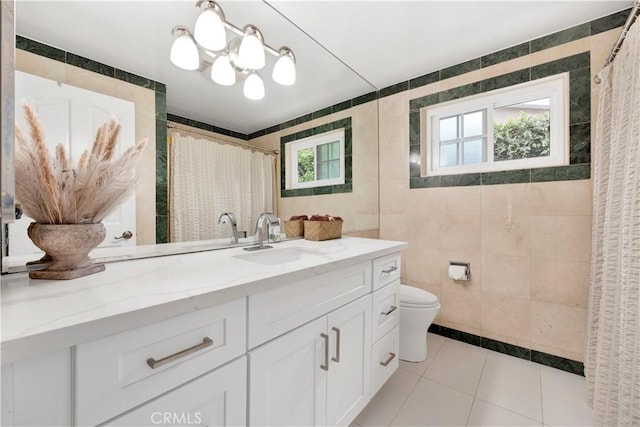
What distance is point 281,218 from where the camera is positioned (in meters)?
1.67

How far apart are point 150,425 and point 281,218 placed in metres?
1.18

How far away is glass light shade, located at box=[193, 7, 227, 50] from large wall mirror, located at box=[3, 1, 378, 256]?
4cm

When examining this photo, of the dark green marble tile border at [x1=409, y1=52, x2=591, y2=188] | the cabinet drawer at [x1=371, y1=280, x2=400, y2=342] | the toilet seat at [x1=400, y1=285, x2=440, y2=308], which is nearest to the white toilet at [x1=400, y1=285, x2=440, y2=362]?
the toilet seat at [x1=400, y1=285, x2=440, y2=308]

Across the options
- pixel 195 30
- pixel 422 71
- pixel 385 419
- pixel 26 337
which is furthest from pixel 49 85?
pixel 422 71

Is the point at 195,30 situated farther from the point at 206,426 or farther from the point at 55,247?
the point at 206,426

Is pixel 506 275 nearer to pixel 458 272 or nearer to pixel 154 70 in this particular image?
pixel 458 272

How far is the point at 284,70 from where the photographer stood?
1.66 meters

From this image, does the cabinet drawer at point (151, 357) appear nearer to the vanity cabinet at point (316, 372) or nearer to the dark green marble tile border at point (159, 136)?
the vanity cabinet at point (316, 372)

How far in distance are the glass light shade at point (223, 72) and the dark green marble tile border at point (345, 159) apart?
428mm

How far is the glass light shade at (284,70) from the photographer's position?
1.62 m

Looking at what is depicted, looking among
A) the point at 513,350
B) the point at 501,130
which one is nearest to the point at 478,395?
the point at 513,350

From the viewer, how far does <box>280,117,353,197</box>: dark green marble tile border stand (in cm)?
167

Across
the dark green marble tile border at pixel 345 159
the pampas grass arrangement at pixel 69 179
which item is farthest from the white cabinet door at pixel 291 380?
the dark green marble tile border at pixel 345 159

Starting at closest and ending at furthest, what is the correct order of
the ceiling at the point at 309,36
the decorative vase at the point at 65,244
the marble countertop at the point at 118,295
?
the marble countertop at the point at 118,295 → the decorative vase at the point at 65,244 → the ceiling at the point at 309,36
